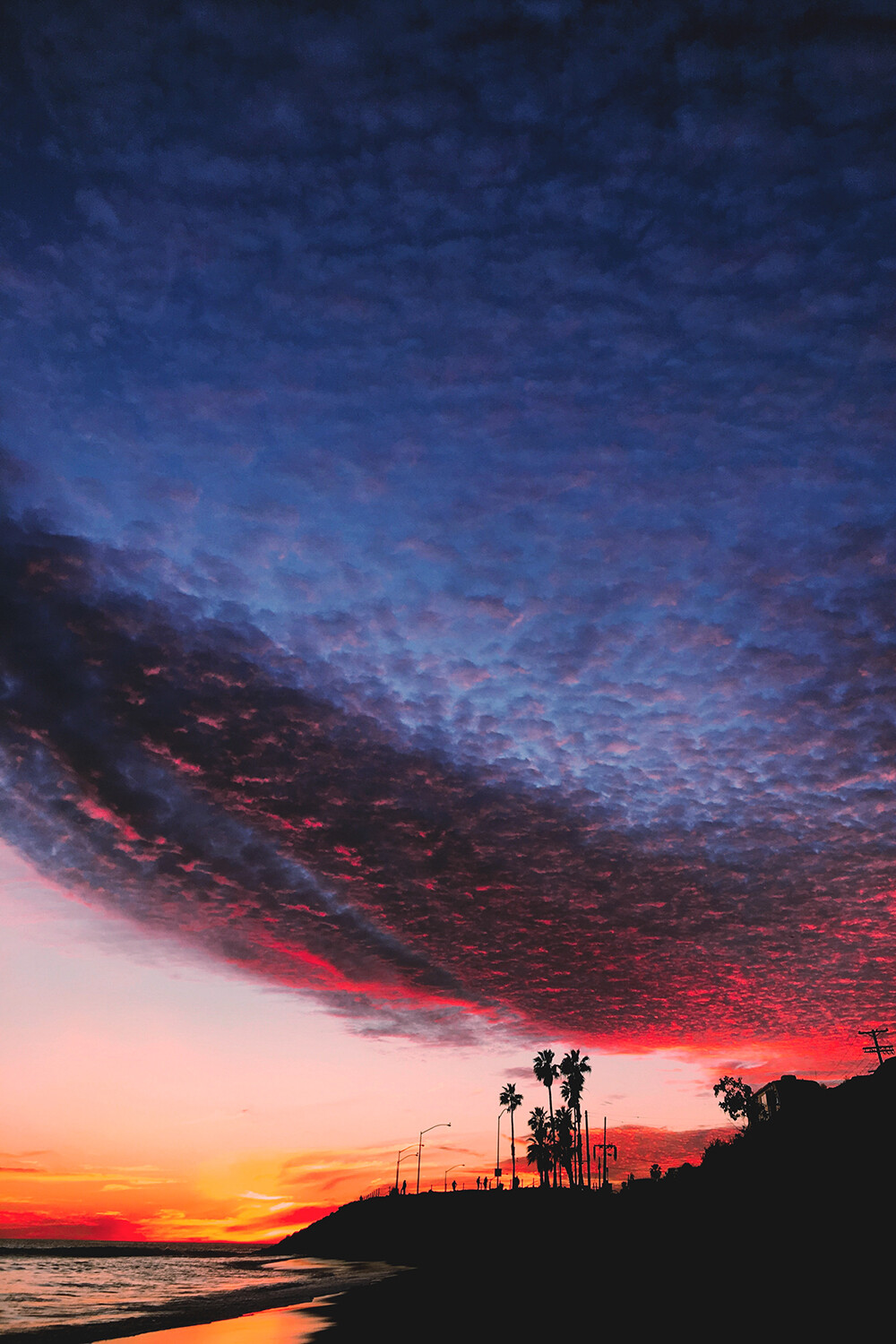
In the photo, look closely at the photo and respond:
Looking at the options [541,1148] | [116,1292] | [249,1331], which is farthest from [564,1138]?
[249,1331]

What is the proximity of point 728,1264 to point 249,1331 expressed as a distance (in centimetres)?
1713

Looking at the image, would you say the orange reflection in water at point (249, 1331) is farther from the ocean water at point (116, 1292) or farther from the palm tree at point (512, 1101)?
the palm tree at point (512, 1101)

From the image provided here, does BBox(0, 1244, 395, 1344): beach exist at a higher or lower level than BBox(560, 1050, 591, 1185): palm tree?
lower

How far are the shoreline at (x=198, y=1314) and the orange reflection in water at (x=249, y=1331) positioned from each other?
1108mm

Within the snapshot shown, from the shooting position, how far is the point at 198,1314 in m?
37.2

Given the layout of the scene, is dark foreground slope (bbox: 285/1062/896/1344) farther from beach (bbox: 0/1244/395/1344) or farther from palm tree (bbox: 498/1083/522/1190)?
palm tree (bbox: 498/1083/522/1190)

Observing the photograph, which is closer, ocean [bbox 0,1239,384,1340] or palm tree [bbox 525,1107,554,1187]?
ocean [bbox 0,1239,384,1340]

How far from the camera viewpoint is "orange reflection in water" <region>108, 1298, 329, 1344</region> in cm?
2502

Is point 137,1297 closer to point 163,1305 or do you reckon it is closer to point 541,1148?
point 163,1305

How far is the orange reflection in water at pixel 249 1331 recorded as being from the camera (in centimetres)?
2502

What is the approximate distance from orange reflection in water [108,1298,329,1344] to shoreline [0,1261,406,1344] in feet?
3.63

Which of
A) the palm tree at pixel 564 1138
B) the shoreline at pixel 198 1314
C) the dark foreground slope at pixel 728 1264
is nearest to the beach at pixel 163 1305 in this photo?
the shoreline at pixel 198 1314

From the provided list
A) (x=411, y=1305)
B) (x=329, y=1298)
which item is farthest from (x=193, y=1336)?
(x=329, y=1298)

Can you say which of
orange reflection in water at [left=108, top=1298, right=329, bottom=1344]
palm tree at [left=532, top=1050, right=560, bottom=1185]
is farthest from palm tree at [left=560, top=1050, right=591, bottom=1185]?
orange reflection in water at [left=108, top=1298, right=329, bottom=1344]
